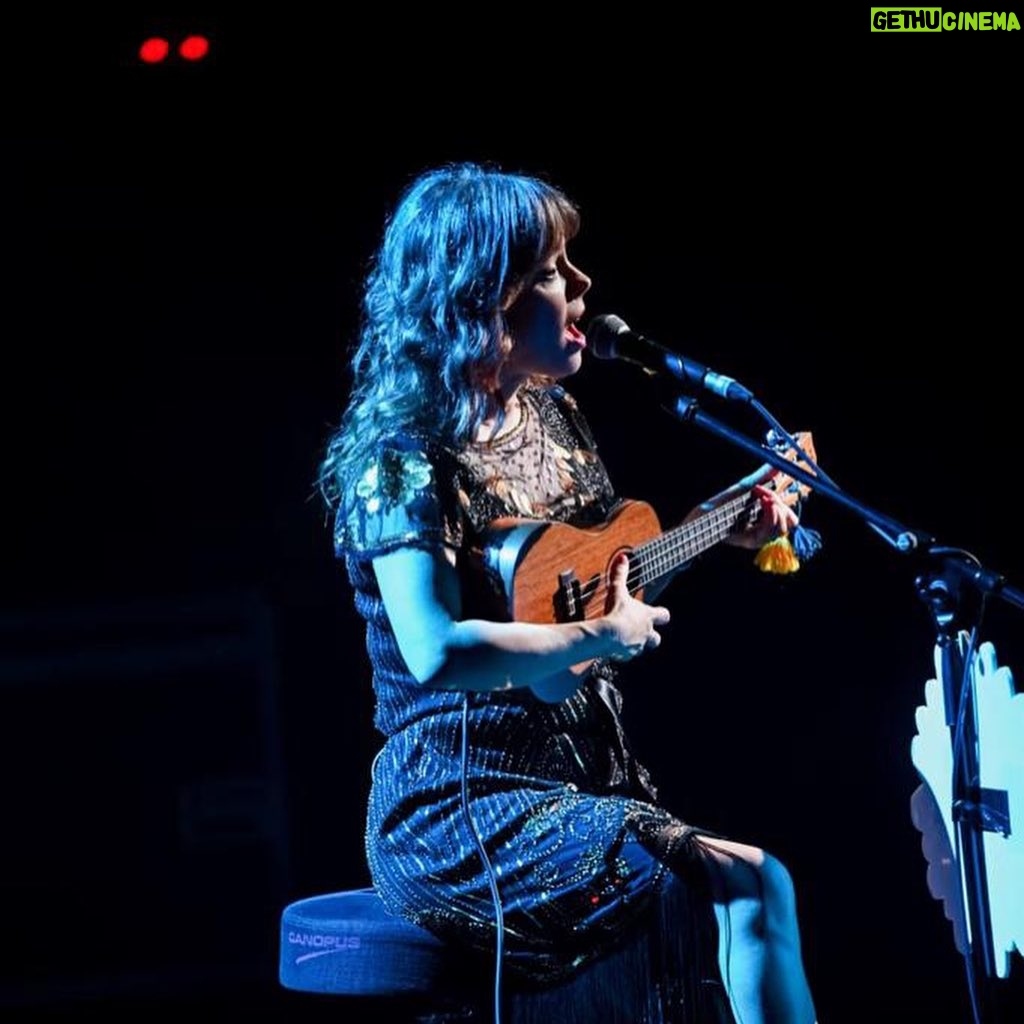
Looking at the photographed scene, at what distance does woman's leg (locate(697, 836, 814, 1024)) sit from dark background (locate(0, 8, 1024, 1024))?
189 cm

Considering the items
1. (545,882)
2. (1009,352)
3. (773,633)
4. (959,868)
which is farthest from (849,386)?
(545,882)

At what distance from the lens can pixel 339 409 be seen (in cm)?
409

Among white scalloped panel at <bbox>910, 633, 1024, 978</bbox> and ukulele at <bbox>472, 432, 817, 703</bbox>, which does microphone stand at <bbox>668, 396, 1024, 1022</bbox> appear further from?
ukulele at <bbox>472, 432, 817, 703</bbox>

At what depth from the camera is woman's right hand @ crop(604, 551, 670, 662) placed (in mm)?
2344

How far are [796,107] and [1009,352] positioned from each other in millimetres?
914

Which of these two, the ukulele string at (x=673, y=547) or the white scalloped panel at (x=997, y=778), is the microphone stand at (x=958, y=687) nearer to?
the white scalloped panel at (x=997, y=778)

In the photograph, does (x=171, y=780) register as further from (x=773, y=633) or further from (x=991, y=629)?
(x=991, y=629)

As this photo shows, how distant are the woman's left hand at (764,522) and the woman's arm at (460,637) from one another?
25.1 inches

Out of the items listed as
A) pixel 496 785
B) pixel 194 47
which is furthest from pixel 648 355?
pixel 194 47

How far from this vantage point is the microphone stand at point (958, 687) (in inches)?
87.7

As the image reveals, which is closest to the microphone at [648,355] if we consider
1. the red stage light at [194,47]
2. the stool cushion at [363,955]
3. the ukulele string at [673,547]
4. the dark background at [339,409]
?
the ukulele string at [673,547]

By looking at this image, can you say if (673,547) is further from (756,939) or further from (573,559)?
(756,939)

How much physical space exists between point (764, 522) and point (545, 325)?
66 centimetres

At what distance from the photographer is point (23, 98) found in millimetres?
3836
